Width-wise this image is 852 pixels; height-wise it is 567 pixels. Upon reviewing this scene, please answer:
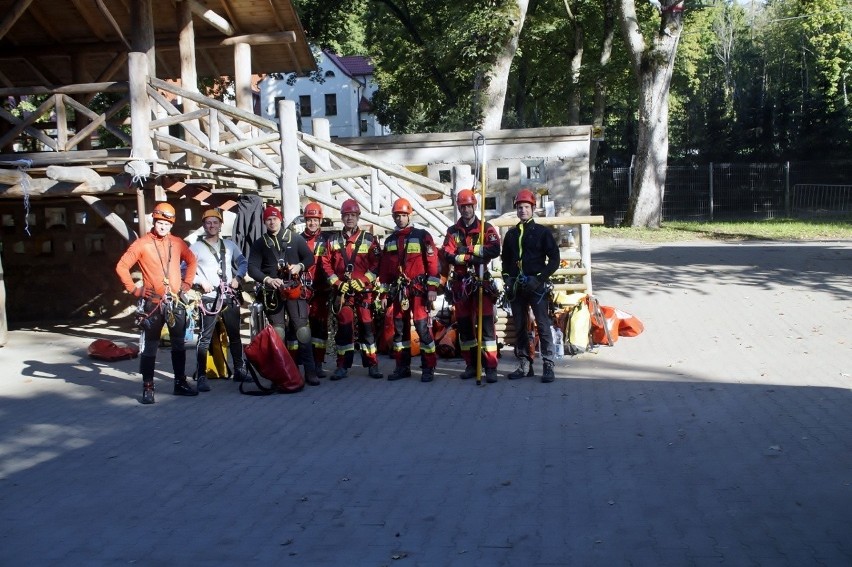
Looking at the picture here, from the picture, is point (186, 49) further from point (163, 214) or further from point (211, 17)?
point (163, 214)

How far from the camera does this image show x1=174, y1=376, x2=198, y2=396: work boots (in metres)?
10.3

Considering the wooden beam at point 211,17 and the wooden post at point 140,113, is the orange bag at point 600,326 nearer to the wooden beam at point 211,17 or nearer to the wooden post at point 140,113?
the wooden post at point 140,113

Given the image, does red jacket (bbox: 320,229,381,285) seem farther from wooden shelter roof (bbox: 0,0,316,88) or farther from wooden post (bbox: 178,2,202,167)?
wooden shelter roof (bbox: 0,0,316,88)

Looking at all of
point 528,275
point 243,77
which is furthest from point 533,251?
point 243,77

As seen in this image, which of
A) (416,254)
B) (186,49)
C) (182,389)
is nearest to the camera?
(182,389)

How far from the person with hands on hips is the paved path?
15.3 inches

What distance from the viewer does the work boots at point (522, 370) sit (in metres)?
10.6

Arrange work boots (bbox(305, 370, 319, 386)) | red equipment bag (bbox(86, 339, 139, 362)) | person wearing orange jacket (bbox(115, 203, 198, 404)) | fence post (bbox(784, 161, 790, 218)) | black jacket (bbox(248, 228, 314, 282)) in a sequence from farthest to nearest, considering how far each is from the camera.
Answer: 1. fence post (bbox(784, 161, 790, 218))
2. red equipment bag (bbox(86, 339, 139, 362))
3. work boots (bbox(305, 370, 319, 386))
4. black jacket (bbox(248, 228, 314, 282))
5. person wearing orange jacket (bbox(115, 203, 198, 404))

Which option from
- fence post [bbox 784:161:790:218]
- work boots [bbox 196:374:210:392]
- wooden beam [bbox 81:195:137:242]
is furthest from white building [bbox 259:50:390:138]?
work boots [bbox 196:374:210:392]

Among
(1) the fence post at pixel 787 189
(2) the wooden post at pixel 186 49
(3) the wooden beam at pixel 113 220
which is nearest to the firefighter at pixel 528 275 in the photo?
(3) the wooden beam at pixel 113 220

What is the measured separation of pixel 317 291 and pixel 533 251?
234 cm

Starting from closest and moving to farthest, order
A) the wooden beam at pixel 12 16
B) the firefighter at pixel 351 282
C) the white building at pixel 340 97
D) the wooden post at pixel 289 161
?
the firefighter at pixel 351 282, the wooden post at pixel 289 161, the wooden beam at pixel 12 16, the white building at pixel 340 97

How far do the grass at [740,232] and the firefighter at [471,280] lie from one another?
16019 millimetres

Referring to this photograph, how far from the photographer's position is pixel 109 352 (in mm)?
12547
